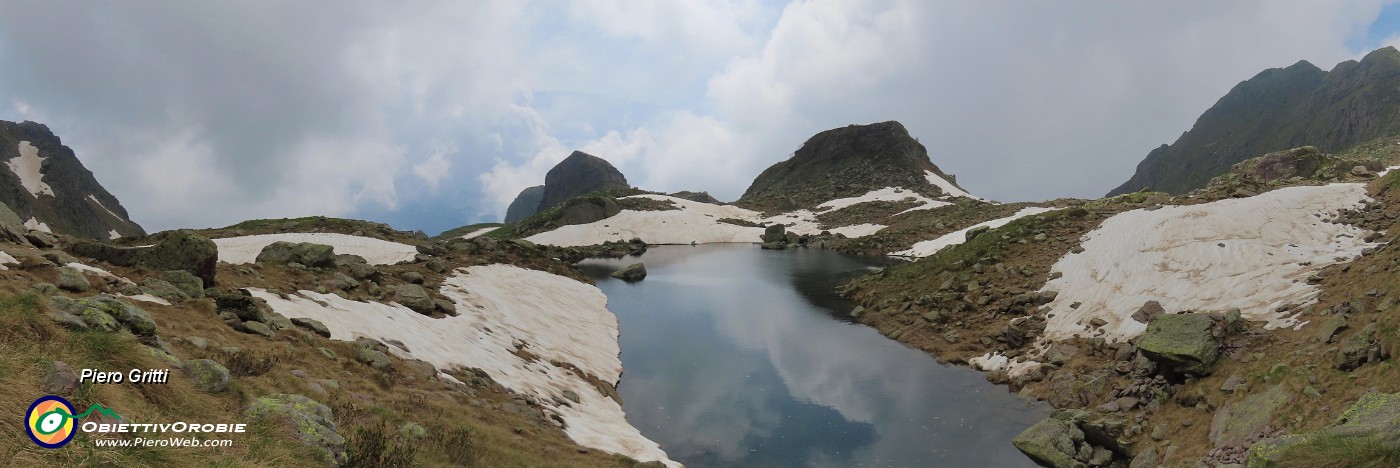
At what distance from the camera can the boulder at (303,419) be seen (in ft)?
27.4

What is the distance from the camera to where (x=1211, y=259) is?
24.4 meters

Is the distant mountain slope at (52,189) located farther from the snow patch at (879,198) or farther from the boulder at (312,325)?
the boulder at (312,325)

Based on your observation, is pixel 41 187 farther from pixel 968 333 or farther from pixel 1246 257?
pixel 1246 257

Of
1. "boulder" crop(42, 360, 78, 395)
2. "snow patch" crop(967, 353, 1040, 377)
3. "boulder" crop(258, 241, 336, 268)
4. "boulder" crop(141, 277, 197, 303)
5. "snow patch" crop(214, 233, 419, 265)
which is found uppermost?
"snow patch" crop(214, 233, 419, 265)

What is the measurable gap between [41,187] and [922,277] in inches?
8842

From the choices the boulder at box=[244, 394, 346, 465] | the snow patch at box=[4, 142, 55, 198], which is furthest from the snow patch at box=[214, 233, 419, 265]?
the snow patch at box=[4, 142, 55, 198]

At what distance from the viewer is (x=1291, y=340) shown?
16.4 metres

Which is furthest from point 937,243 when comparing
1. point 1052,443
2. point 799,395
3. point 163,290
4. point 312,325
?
point 163,290

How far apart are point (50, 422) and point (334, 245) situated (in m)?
35.5

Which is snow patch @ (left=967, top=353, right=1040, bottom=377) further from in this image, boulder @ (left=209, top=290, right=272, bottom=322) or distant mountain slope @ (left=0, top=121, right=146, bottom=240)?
distant mountain slope @ (left=0, top=121, right=146, bottom=240)

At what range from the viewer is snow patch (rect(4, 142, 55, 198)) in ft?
489

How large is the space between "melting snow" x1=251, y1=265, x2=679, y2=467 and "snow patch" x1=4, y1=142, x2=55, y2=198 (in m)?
194

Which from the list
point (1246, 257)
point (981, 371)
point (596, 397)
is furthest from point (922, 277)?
point (596, 397)

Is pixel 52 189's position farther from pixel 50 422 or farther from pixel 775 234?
pixel 50 422
